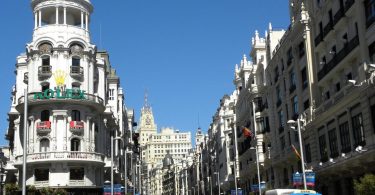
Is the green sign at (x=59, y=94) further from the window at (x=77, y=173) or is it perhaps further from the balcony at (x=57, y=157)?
the window at (x=77, y=173)

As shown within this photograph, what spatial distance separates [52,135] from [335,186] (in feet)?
105

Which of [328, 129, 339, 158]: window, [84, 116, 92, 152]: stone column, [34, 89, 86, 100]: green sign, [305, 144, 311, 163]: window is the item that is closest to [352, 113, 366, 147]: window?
[328, 129, 339, 158]: window

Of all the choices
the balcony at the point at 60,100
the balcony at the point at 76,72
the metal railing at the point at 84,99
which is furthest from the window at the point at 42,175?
the balcony at the point at 76,72

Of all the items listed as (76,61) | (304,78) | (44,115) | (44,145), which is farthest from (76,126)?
(304,78)

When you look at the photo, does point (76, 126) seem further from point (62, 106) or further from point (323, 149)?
point (323, 149)

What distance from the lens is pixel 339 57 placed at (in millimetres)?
43781

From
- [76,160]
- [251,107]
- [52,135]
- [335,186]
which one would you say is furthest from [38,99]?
[335,186]

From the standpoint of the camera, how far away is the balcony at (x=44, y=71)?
213ft

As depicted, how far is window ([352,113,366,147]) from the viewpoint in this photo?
39.0 meters

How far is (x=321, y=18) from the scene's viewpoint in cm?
4825

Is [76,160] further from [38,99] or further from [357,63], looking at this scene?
[357,63]

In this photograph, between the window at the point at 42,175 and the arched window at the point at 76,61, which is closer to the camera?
the window at the point at 42,175

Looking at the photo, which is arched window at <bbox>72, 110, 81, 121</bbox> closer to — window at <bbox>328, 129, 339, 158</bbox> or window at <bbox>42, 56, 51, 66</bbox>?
window at <bbox>42, 56, 51, 66</bbox>

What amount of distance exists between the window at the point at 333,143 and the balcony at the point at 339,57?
5.13 meters
